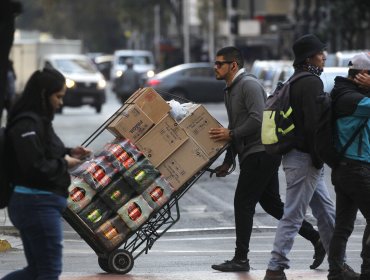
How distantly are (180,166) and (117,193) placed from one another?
54 centimetres

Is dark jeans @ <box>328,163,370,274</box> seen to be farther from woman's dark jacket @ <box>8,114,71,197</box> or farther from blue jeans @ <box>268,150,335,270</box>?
woman's dark jacket @ <box>8,114,71,197</box>

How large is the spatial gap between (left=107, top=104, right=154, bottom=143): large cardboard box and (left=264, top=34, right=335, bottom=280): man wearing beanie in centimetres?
132

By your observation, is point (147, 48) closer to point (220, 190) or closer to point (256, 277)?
point (220, 190)

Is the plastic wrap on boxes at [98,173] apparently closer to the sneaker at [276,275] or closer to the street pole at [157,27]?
the sneaker at [276,275]

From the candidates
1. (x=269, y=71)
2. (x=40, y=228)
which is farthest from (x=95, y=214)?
(x=269, y=71)

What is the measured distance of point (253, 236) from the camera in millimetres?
12883

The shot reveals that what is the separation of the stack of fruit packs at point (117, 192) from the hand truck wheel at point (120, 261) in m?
0.22

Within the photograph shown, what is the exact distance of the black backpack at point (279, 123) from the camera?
877cm

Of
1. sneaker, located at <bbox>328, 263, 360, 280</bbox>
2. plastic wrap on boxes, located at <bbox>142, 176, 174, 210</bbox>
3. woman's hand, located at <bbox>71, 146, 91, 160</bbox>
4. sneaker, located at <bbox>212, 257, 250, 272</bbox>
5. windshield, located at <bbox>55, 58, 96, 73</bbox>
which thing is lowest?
windshield, located at <bbox>55, 58, 96, 73</bbox>

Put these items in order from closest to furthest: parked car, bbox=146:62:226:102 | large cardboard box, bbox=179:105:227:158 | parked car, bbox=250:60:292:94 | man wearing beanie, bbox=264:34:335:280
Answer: man wearing beanie, bbox=264:34:335:280 < large cardboard box, bbox=179:105:227:158 < parked car, bbox=250:60:292:94 < parked car, bbox=146:62:226:102

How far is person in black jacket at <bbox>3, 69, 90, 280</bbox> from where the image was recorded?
6797 mm

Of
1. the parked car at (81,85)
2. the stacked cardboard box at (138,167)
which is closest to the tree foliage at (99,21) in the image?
the parked car at (81,85)

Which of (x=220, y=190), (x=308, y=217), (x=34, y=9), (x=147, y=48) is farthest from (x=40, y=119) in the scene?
(x=34, y=9)

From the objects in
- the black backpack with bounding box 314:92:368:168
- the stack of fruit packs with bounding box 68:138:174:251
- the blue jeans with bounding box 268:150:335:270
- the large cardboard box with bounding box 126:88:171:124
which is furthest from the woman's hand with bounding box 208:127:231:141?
the black backpack with bounding box 314:92:368:168
